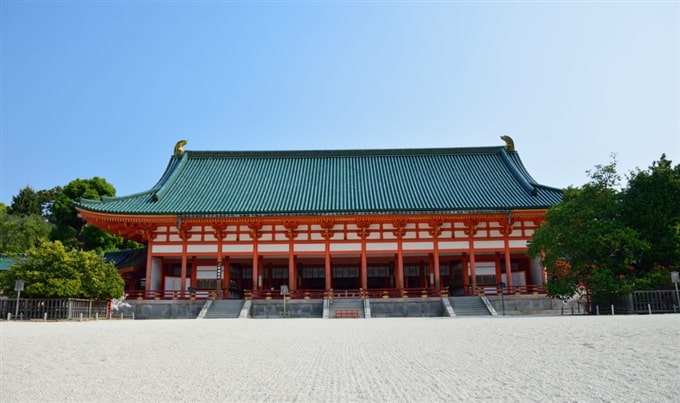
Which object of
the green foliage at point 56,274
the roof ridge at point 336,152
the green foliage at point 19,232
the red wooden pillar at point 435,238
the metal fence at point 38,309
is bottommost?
the metal fence at point 38,309

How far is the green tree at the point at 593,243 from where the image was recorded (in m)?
17.5

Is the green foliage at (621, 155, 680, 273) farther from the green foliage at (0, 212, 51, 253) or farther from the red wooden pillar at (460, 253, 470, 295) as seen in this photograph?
Result: the green foliage at (0, 212, 51, 253)

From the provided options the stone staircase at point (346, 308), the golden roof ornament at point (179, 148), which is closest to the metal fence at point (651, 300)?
the stone staircase at point (346, 308)

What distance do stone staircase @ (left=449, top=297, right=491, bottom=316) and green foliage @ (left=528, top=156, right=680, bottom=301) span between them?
3.96 meters

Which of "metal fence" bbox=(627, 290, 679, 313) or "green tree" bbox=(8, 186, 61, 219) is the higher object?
"green tree" bbox=(8, 186, 61, 219)

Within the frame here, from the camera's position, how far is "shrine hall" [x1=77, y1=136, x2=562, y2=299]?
25312 mm

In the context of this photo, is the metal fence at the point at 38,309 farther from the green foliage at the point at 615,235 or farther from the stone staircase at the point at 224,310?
the green foliage at the point at 615,235

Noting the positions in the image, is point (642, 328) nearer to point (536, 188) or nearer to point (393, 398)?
point (393, 398)

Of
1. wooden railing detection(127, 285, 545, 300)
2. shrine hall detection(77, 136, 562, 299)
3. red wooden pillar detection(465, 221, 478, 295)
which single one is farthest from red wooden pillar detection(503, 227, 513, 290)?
red wooden pillar detection(465, 221, 478, 295)

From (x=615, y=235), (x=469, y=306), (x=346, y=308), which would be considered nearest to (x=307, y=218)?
(x=346, y=308)

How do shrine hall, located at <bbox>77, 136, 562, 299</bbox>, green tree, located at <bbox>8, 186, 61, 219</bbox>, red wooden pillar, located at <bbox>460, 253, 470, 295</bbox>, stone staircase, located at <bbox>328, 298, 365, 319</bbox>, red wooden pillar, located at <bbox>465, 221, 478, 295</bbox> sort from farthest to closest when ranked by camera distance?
green tree, located at <bbox>8, 186, 61, 219</bbox>, red wooden pillar, located at <bbox>460, 253, 470, 295</bbox>, red wooden pillar, located at <bbox>465, 221, 478, 295</bbox>, shrine hall, located at <bbox>77, 136, 562, 299</bbox>, stone staircase, located at <bbox>328, 298, 365, 319</bbox>

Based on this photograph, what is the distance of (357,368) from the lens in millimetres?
7246

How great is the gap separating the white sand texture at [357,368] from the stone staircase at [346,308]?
37.9 feet

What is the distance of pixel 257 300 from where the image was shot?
2431 cm
